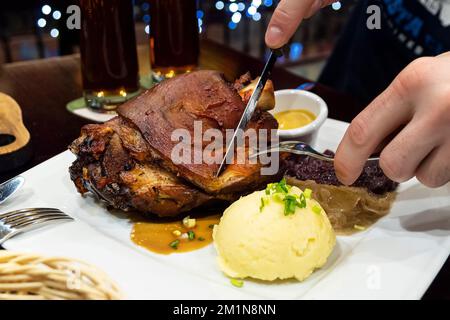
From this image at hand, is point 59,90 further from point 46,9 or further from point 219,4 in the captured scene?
point 219,4

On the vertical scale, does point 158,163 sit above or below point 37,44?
above

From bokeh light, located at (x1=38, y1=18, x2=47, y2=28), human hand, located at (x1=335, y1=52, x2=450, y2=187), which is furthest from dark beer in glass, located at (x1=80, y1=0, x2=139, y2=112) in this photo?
bokeh light, located at (x1=38, y1=18, x2=47, y2=28)

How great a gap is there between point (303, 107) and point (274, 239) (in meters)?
1.04

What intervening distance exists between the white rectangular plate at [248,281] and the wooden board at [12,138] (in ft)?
0.75

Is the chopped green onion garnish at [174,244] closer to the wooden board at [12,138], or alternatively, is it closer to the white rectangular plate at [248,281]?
the white rectangular plate at [248,281]

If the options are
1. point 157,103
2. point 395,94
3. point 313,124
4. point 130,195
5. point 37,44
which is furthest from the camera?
point 37,44

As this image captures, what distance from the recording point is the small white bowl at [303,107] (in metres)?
2.38

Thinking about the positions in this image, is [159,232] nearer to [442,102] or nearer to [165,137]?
[165,137]

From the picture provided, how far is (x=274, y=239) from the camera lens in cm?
174

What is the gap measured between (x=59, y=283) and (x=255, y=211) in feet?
2.12

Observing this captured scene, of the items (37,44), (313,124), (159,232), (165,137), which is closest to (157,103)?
(165,137)

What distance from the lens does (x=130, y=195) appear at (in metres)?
1.95

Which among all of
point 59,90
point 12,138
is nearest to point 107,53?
point 59,90
